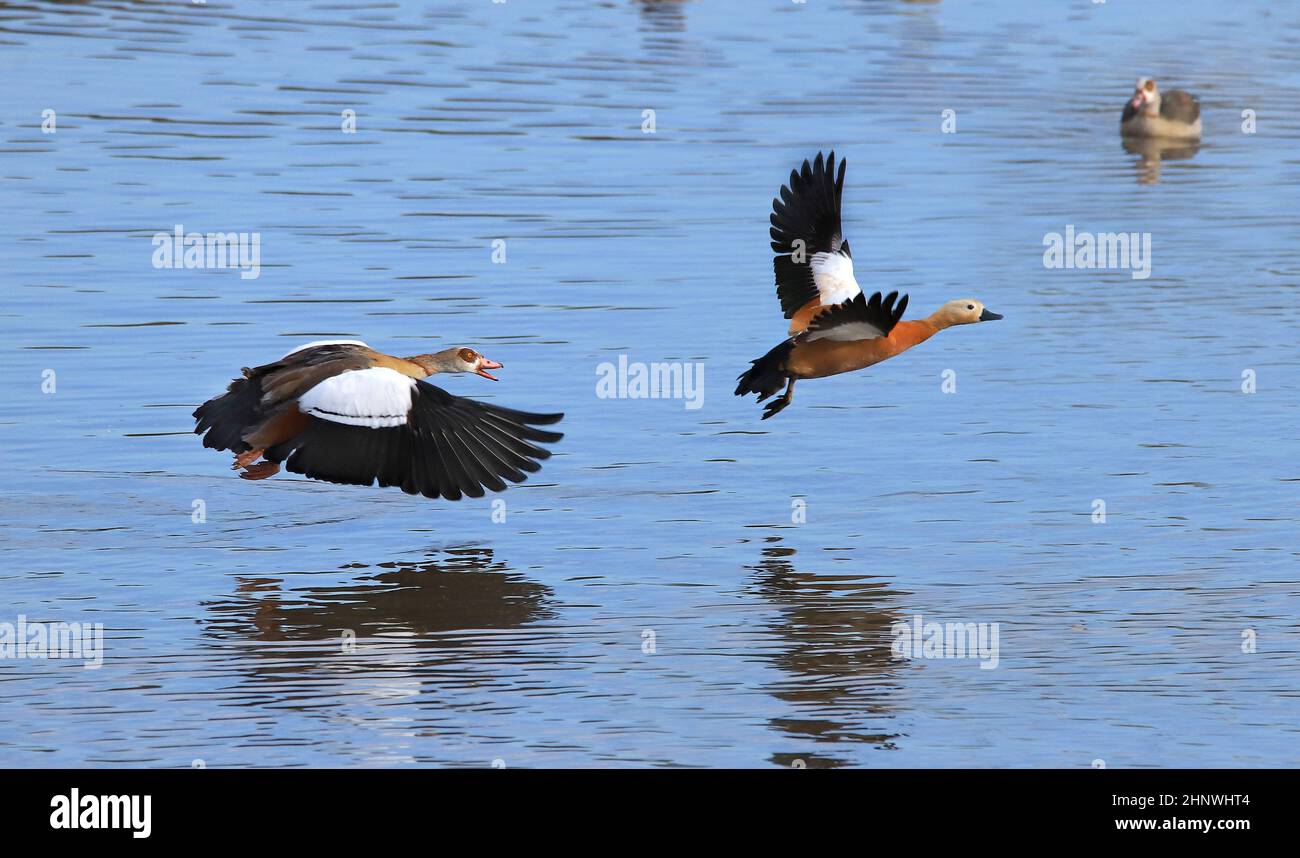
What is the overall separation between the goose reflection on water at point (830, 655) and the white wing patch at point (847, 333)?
1.28 metres

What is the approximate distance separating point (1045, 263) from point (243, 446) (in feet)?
31.3

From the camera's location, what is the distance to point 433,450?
10.2 m

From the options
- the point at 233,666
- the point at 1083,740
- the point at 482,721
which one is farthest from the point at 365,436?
the point at 1083,740

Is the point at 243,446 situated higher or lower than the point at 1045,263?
lower

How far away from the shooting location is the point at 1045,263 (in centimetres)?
1834

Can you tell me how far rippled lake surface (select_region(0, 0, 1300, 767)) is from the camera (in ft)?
28.1

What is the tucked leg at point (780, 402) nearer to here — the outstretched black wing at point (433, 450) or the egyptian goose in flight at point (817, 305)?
the egyptian goose in flight at point (817, 305)

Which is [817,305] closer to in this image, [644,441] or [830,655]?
[644,441]

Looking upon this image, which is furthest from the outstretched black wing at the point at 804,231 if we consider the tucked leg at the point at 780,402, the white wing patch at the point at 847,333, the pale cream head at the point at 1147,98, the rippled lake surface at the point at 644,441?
the pale cream head at the point at 1147,98

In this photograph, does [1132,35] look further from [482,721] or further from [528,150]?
[482,721]

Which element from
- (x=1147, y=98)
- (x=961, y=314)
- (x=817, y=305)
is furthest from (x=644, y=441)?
(x=1147, y=98)

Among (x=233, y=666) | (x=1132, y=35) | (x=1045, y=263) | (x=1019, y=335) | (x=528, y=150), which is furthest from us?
(x=1132, y=35)

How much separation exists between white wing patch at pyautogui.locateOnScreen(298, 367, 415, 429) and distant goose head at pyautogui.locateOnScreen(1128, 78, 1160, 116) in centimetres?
1623

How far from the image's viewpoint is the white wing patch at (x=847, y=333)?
445 inches
